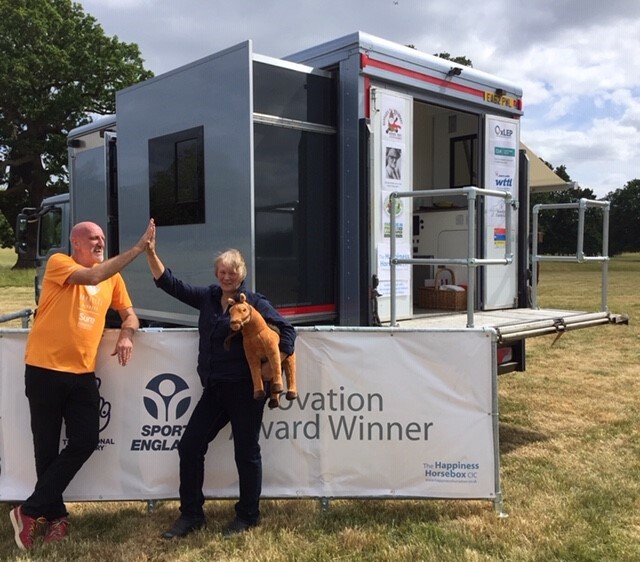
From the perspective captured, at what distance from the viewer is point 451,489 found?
3848 mm

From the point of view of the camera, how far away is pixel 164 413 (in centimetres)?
388

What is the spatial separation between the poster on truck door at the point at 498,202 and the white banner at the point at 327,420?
229 cm

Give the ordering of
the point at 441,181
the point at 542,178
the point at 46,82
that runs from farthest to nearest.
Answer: the point at 46,82
the point at 542,178
the point at 441,181

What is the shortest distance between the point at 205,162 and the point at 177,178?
464mm

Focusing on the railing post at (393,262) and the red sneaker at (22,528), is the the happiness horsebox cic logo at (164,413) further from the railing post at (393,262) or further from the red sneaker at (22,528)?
the railing post at (393,262)

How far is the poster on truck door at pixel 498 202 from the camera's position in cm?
594

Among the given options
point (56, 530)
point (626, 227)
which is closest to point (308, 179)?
point (56, 530)

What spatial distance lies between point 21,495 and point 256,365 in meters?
1.71

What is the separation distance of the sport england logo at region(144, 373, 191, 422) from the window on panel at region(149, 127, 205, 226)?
1377 mm

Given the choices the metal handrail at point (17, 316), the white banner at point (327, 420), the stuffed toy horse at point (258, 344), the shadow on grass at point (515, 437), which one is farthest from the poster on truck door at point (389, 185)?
the metal handrail at point (17, 316)

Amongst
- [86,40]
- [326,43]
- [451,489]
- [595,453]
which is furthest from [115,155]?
[86,40]

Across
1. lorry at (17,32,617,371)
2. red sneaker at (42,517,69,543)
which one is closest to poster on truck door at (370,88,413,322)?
lorry at (17,32,617,371)

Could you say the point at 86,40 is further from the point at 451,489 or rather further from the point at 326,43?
the point at 451,489

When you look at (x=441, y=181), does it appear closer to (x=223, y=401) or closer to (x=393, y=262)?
(x=393, y=262)
